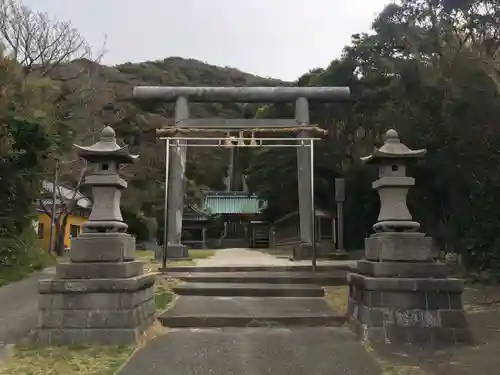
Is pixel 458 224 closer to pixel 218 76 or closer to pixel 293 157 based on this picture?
pixel 293 157

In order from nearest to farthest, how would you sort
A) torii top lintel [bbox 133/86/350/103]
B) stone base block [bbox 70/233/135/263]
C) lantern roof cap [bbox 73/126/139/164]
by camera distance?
stone base block [bbox 70/233/135/263], lantern roof cap [bbox 73/126/139/164], torii top lintel [bbox 133/86/350/103]

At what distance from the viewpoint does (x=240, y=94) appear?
49.8 feet

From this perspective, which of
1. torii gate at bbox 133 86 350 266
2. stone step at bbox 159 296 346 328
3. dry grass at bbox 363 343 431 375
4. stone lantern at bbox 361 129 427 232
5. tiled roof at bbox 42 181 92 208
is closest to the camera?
dry grass at bbox 363 343 431 375

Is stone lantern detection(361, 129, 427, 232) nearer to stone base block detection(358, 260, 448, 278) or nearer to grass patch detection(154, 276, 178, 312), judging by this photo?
stone base block detection(358, 260, 448, 278)

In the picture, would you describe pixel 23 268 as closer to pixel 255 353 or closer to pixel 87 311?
pixel 87 311

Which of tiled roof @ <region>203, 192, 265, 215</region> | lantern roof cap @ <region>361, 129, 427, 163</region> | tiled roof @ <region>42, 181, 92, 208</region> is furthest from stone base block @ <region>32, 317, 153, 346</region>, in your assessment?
tiled roof @ <region>203, 192, 265, 215</region>

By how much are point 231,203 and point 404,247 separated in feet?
95.2

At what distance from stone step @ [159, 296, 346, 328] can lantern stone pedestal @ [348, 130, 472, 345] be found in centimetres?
88

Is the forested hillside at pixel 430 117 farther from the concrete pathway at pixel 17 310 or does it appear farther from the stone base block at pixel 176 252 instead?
the concrete pathway at pixel 17 310

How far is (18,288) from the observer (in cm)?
1080

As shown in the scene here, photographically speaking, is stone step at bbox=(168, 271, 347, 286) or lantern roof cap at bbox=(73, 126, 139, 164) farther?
stone step at bbox=(168, 271, 347, 286)

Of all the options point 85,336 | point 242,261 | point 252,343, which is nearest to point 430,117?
point 242,261

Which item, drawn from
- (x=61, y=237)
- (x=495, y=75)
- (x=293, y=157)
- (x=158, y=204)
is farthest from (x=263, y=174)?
(x=495, y=75)

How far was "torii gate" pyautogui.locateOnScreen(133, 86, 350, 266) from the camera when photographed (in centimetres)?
1384
